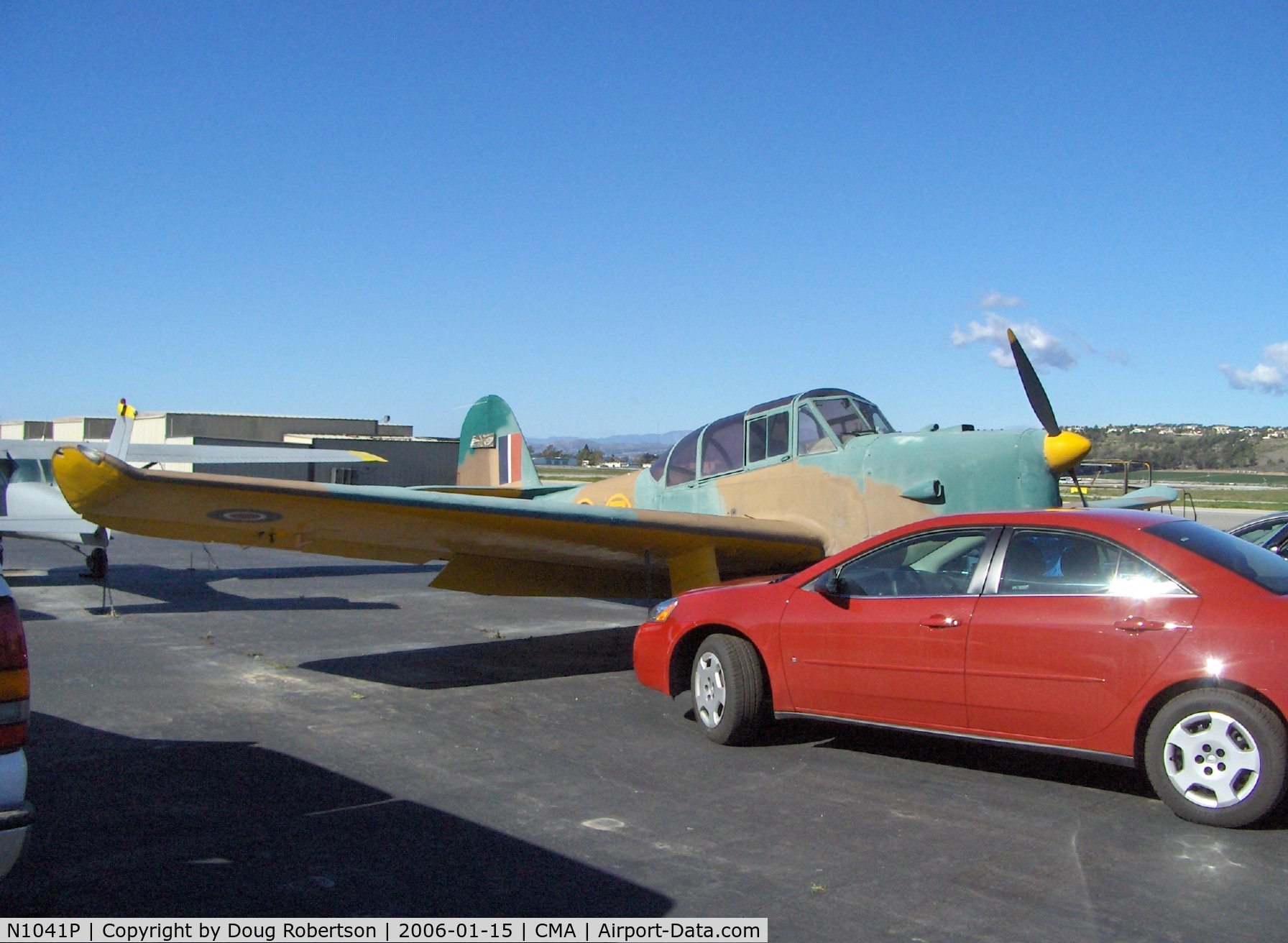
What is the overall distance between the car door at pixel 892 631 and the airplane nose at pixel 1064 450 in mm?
3050

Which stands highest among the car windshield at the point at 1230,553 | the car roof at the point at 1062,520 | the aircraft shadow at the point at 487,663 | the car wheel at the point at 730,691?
the car roof at the point at 1062,520

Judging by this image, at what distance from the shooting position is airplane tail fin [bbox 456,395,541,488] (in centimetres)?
1451

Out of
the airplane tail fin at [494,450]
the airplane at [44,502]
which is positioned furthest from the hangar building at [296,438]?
the airplane tail fin at [494,450]

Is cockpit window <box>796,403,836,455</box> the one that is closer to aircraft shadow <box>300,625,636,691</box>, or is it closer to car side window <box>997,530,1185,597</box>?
aircraft shadow <box>300,625,636,691</box>

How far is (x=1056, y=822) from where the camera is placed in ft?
14.7

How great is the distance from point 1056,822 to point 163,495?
18.6 ft

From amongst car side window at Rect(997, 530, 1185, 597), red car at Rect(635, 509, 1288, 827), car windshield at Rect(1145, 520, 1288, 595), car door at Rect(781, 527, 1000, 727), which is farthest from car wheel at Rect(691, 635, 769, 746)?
car windshield at Rect(1145, 520, 1288, 595)

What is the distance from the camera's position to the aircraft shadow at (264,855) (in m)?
3.43

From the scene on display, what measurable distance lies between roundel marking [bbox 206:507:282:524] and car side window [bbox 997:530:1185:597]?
5.09 m

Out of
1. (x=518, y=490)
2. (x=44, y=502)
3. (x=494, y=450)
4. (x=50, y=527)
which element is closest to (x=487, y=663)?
(x=518, y=490)

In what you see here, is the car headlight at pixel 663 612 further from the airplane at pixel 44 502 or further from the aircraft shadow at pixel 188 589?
the airplane at pixel 44 502

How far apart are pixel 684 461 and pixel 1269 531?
30.6 ft

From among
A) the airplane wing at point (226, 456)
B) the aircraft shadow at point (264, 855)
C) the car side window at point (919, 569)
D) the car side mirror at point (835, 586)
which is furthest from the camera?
the airplane wing at point (226, 456)

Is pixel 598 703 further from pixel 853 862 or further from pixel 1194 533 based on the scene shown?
pixel 1194 533
